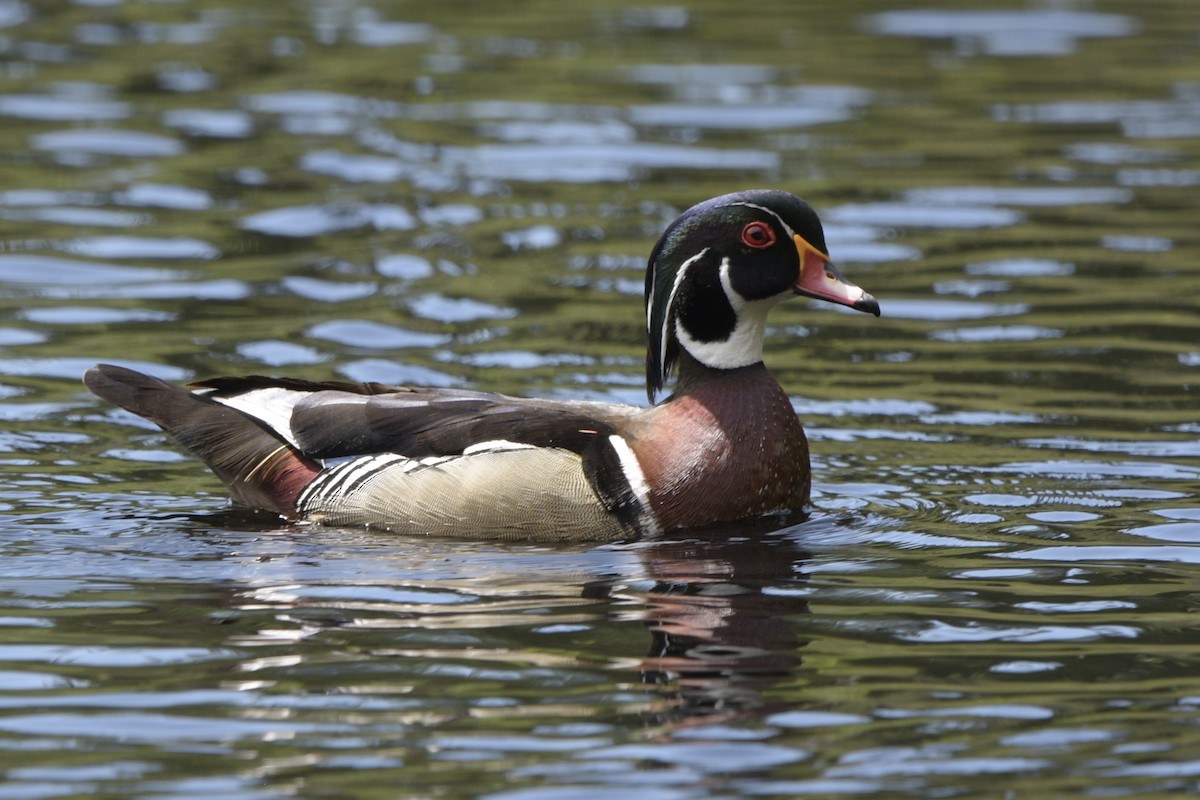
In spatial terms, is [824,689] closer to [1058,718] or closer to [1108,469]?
[1058,718]

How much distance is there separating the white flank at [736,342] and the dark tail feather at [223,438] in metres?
1.95

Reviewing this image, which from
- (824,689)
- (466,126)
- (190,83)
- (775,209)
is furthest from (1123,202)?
(824,689)

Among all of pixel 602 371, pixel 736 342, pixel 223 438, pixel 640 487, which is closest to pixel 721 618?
pixel 640 487

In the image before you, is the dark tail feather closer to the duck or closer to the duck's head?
the duck

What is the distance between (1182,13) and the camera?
81.4 feet

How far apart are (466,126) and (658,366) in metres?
9.56

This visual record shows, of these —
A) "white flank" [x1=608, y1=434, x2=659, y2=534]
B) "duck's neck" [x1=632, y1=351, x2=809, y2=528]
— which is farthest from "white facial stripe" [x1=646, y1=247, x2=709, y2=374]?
"white flank" [x1=608, y1=434, x2=659, y2=534]

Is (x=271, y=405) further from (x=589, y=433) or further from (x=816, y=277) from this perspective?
(x=816, y=277)

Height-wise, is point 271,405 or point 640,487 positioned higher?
point 271,405

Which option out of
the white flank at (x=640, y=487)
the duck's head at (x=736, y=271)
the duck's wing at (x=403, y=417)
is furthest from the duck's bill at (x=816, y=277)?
the white flank at (x=640, y=487)

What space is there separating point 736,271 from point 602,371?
A: 3216mm

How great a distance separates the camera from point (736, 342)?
34.6 feet

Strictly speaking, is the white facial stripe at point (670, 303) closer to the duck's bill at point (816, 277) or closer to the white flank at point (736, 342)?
the white flank at point (736, 342)

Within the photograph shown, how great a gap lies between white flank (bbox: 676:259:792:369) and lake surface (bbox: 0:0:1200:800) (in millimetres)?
884
